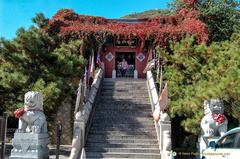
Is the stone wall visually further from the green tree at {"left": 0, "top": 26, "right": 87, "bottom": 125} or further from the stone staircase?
the stone staircase

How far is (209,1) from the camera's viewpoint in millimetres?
20672

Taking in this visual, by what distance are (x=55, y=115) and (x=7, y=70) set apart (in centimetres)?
334

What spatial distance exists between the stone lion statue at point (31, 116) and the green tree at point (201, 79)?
16.1 feet

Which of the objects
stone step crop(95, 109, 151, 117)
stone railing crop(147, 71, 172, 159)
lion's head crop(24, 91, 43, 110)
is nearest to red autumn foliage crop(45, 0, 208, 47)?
stone step crop(95, 109, 151, 117)

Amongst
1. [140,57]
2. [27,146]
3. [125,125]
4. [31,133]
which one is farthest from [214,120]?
[140,57]

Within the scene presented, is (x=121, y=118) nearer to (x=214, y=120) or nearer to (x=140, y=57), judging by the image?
(x=214, y=120)

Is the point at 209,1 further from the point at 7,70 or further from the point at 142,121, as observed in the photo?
the point at 7,70

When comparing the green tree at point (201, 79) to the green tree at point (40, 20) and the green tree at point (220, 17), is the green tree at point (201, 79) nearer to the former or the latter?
the green tree at point (40, 20)

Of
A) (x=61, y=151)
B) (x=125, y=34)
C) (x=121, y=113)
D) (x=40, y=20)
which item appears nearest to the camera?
(x=61, y=151)

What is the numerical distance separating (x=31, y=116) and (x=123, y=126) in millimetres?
3904

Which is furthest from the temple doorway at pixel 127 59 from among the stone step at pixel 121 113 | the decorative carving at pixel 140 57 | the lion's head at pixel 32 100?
the lion's head at pixel 32 100

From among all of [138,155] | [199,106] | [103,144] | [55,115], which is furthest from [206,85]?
[55,115]

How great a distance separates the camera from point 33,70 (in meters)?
11.6

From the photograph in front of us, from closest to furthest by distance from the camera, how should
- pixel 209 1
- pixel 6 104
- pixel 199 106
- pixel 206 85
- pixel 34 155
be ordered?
1. pixel 34 155
2. pixel 206 85
3. pixel 199 106
4. pixel 6 104
5. pixel 209 1
